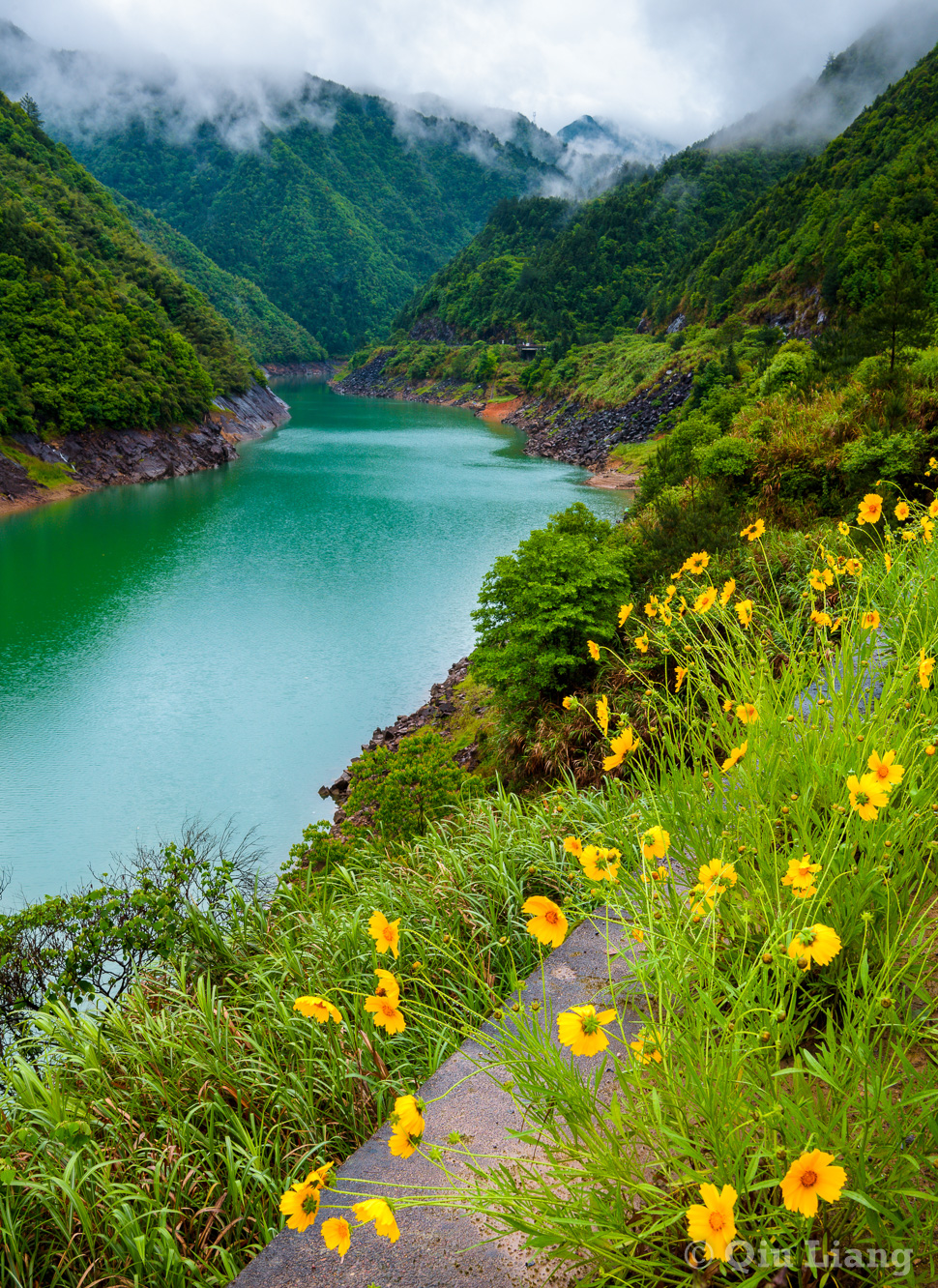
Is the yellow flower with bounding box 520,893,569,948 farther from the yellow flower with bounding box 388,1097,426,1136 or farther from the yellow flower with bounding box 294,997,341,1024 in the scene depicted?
the yellow flower with bounding box 294,997,341,1024

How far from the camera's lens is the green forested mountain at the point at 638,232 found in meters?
78.2

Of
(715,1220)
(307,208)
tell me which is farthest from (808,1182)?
(307,208)

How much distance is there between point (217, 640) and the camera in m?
16.5

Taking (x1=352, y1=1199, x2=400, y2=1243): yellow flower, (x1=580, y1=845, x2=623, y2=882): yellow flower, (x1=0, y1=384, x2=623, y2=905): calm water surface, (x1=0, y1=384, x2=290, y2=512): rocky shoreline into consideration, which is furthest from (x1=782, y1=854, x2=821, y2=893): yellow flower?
(x1=0, y1=384, x2=290, y2=512): rocky shoreline

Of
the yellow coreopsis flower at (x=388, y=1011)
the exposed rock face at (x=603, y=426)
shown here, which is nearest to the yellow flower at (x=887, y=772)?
the yellow coreopsis flower at (x=388, y=1011)

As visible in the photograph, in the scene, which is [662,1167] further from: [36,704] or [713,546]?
[36,704]

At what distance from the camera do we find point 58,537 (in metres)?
25.2

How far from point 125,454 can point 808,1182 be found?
40.4 metres

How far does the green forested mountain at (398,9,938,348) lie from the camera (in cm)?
7819

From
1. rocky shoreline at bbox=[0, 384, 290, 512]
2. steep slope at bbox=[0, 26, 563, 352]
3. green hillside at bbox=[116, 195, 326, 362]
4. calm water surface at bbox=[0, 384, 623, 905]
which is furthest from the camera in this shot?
steep slope at bbox=[0, 26, 563, 352]

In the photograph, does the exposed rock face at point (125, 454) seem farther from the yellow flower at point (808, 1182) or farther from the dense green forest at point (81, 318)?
the yellow flower at point (808, 1182)

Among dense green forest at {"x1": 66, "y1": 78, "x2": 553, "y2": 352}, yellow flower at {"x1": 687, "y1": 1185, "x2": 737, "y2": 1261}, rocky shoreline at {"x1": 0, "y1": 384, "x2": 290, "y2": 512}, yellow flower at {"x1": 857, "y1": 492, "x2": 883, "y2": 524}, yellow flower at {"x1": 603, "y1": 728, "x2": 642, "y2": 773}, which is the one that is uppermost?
A: dense green forest at {"x1": 66, "y1": 78, "x2": 553, "y2": 352}

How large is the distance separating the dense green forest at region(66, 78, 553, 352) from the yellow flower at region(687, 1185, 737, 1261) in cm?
13223

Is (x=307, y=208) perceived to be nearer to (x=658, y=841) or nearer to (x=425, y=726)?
(x=425, y=726)
